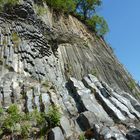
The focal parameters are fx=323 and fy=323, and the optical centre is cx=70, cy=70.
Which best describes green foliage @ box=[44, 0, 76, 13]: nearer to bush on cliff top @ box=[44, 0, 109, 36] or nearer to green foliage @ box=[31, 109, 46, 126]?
bush on cliff top @ box=[44, 0, 109, 36]

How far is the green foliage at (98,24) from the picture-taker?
3431 cm

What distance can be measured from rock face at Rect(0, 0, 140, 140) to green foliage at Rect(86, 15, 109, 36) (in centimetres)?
361

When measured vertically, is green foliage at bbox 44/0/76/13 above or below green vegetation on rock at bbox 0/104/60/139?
above

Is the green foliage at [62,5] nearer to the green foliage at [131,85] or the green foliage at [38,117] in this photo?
the green foliage at [131,85]

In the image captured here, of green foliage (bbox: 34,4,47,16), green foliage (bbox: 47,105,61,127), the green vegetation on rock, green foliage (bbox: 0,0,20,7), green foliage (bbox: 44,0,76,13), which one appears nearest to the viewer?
the green vegetation on rock

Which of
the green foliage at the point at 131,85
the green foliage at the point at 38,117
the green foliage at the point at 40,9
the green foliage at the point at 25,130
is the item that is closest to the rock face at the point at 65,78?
the green foliage at the point at 131,85

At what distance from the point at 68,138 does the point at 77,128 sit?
47.4 inches

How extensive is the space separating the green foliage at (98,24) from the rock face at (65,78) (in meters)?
3.61

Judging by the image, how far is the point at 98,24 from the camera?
3497 cm

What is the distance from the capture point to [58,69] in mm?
22516

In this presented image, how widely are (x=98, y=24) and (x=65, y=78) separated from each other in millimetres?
14558

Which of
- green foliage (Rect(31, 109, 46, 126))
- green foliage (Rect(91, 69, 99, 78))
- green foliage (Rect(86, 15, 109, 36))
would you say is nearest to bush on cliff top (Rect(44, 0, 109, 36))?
green foliage (Rect(86, 15, 109, 36))

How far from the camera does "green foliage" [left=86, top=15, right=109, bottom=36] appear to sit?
3431 centimetres

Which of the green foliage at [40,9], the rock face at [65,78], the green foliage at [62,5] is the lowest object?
the rock face at [65,78]
